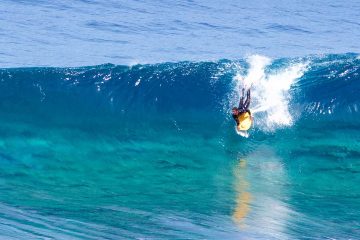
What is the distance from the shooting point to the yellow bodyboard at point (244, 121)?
22.4 meters

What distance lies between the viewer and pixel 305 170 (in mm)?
21969

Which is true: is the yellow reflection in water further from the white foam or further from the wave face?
the white foam

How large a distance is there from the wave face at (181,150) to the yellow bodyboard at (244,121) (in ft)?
1.45

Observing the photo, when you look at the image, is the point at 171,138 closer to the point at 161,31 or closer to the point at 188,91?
the point at 188,91

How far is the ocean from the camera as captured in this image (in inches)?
722

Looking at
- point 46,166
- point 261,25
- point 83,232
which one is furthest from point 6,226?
point 261,25

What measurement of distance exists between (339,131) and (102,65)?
7.04 meters

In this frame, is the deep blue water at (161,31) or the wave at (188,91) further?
the deep blue water at (161,31)

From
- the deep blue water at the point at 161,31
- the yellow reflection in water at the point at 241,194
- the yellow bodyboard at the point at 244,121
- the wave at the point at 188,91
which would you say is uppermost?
the deep blue water at the point at 161,31

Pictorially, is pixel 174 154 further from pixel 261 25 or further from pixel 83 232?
A: pixel 261 25

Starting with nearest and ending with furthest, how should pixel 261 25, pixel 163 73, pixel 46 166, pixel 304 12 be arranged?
pixel 46 166
pixel 163 73
pixel 261 25
pixel 304 12

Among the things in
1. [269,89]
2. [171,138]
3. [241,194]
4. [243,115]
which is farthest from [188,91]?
[241,194]

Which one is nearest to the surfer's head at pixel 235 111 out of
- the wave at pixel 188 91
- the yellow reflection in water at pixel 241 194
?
the yellow reflection in water at pixel 241 194

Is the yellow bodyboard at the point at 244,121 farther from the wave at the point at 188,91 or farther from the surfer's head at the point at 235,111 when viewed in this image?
the wave at the point at 188,91
